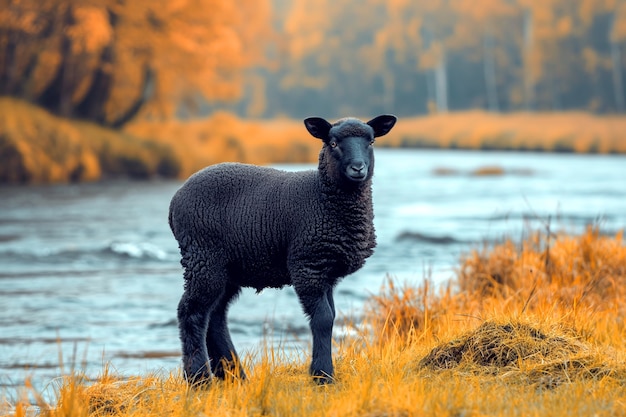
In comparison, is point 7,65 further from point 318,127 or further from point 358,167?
point 358,167

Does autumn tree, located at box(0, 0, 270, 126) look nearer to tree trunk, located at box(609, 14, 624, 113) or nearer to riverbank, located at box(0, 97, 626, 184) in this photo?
riverbank, located at box(0, 97, 626, 184)

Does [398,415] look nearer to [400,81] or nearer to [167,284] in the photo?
[167,284]

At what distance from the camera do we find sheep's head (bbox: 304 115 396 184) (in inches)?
205

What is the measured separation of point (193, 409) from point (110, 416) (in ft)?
1.94

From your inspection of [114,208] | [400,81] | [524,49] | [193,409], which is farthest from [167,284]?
[400,81]

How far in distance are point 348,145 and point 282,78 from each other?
7432cm

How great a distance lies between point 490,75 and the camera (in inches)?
2559

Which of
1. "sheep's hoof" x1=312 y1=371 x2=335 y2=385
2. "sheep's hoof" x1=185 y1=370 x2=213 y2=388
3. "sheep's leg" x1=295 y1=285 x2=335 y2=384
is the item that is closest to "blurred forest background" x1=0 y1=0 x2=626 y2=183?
"sheep's hoof" x1=185 y1=370 x2=213 y2=388

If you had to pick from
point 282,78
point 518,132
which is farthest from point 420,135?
point 282,78

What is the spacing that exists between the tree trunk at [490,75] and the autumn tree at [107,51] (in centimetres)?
3585

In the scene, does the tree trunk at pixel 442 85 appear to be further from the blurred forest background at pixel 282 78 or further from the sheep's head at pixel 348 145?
the sheep's head at pixel 348 145

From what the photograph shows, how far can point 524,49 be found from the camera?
61375mm

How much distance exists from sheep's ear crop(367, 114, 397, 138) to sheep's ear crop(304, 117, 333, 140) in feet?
0.94

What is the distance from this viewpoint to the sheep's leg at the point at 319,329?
211 inches
